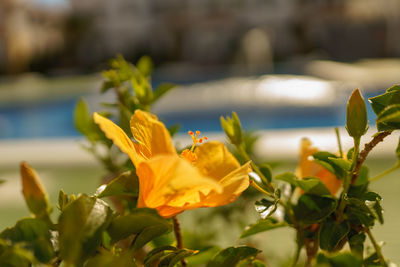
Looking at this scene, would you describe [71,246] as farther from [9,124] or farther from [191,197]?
[9,124]

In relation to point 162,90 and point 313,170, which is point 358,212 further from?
point 162,90

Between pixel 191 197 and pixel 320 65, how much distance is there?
1038 cm

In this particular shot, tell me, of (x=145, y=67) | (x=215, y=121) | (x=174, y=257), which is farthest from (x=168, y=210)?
(x=215, y=121)

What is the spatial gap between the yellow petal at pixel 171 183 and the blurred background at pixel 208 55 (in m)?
4.77

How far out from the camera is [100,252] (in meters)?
0.28

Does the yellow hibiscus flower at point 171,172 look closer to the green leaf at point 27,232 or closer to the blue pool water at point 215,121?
the green leaf at point 27,232

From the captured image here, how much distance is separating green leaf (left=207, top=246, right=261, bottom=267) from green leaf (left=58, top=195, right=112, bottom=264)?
0.34 ft

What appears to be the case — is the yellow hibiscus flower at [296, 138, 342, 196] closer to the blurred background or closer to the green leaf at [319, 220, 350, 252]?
the green leaf at [319, 220, 350, 252]

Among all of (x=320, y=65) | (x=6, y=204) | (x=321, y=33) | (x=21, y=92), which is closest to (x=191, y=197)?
(x=6, y=204)

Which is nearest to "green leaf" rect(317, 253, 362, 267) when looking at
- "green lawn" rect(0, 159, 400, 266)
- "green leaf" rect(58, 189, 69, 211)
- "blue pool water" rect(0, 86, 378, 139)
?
"green leaf" rect(58, 189, 69, 211)

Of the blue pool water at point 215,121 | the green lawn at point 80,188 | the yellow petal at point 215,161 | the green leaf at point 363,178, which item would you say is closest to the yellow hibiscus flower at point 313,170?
the green leaf at point 363,178

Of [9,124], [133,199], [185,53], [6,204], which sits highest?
[133,199]

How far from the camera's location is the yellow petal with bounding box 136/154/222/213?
241mm

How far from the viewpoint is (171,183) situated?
25 centimetres
